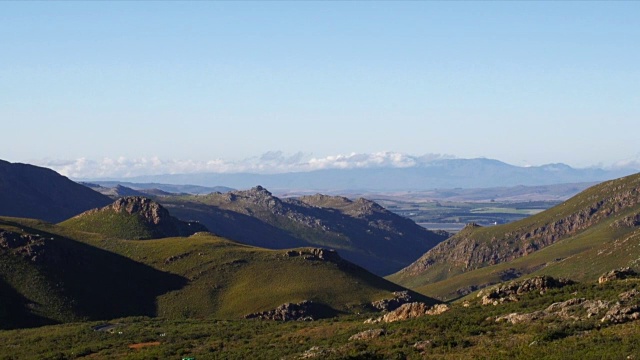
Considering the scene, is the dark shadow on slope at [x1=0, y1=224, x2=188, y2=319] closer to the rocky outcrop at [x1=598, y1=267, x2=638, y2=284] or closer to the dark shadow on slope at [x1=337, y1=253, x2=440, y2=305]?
the dark shadow on slope at [x1=337, y1=253, x2=440, y2=305]

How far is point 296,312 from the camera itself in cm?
14138

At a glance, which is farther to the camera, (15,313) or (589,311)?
(15,313)

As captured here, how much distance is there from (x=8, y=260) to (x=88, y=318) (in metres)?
23.1

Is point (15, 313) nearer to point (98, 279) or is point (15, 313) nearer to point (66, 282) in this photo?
point (66, 282)

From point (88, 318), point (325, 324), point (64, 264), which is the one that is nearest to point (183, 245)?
point (64, 264)

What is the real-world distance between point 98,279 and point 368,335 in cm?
9172

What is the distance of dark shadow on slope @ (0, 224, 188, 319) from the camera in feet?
481

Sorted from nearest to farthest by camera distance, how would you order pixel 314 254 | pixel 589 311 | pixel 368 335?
pixel 589 311
pixel 368 335
pixel 314 254

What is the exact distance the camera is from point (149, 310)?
14788cm

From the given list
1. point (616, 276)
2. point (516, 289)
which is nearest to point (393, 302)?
point (516, 289)

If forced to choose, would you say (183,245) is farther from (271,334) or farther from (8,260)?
(271,334)

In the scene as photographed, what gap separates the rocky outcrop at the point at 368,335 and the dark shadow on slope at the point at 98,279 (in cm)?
7682

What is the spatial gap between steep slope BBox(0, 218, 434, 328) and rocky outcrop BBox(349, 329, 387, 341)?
65595 mm

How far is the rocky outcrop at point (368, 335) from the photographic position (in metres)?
75.1
